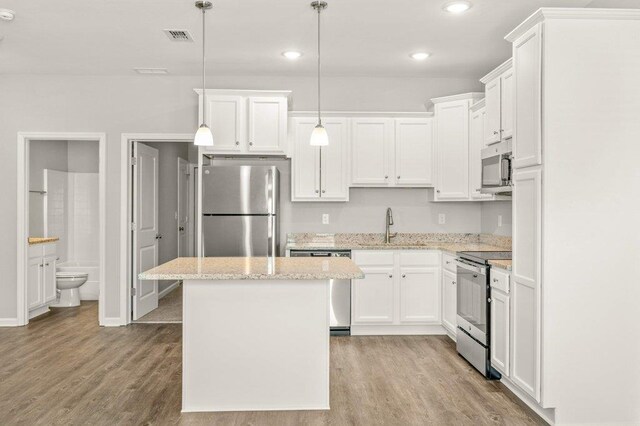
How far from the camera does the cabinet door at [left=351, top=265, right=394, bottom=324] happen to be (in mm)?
4695

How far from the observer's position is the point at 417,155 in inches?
198

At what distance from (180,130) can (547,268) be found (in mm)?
3920

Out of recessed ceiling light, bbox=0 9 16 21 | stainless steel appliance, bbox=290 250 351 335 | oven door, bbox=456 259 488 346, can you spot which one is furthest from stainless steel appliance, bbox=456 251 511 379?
recessed ceiling light, bbox=0 9 16 21

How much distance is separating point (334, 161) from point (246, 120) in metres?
0.99

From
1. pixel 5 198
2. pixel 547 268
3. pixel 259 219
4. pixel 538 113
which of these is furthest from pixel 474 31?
pixel 5 198

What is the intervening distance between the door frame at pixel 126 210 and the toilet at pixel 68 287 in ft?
4.39

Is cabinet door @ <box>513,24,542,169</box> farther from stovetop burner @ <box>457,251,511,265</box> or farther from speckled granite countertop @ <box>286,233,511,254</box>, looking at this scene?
speckled granite countertop @ <box>286,233,511,254</box>

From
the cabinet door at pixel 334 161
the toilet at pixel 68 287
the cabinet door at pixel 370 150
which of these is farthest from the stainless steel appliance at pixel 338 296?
the toilet at pixel 68 287

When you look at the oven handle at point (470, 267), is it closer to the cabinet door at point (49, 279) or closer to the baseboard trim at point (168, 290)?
the baseboard trim at point (168, 290)

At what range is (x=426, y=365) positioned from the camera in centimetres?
385

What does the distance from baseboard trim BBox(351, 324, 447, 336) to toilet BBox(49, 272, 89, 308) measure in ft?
12.1

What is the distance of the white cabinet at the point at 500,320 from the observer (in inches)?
126

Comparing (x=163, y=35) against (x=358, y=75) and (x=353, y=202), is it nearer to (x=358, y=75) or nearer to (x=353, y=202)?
(x=358, y=75)

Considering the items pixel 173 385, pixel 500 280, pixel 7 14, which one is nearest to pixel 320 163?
pixel 500 280
